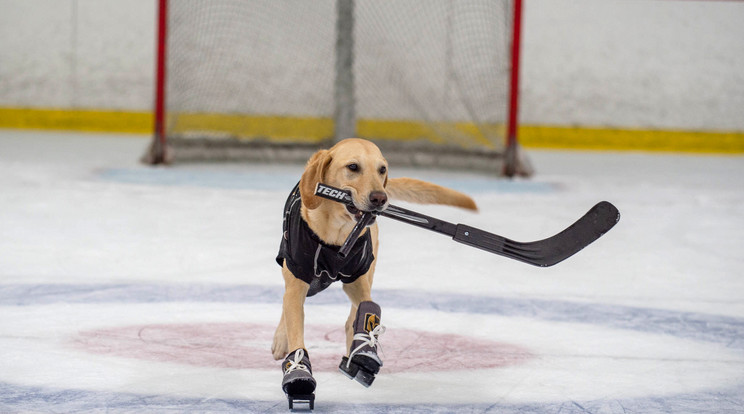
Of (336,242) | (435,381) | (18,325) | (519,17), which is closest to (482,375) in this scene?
(435,381)

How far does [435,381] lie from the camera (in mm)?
2721

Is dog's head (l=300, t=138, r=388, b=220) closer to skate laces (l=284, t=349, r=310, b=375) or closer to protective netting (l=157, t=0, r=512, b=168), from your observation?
skate laces (l=284, t=349, r=310, b=375)

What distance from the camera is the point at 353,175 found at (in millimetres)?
2439

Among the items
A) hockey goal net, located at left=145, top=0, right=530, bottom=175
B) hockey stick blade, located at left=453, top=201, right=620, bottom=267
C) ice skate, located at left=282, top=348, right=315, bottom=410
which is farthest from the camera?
hockey goal net, located at left=145, top=0, right=530, bottom=175

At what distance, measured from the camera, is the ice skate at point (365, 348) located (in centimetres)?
245

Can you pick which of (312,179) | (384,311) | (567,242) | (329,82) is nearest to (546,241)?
(567,242)

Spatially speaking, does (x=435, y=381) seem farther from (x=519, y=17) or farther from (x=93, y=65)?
(x=93, y=65)

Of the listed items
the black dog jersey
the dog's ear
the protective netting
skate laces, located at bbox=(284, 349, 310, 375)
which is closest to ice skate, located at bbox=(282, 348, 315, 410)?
skate laces, located at bbox=(284, 349, 310, 375)

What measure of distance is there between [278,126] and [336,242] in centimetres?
708

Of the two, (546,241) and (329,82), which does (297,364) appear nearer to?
(546,241)

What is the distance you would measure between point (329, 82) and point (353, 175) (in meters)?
6.91

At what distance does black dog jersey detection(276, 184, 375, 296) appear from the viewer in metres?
2.52

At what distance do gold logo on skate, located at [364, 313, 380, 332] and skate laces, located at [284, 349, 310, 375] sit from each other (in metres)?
0.16

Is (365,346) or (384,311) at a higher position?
(365,346)
